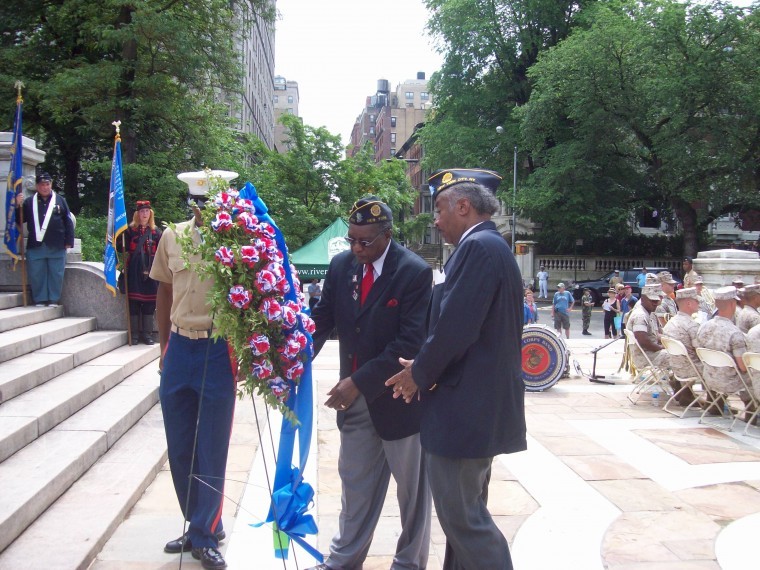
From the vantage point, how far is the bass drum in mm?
9281

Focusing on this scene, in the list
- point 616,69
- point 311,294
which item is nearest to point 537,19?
point 616,69

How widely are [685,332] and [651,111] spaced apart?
25.2m

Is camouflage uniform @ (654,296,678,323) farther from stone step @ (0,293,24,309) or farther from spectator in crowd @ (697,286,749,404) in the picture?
stone step @ (0,293,24,309)

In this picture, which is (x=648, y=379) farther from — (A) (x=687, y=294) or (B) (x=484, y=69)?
(B) (x=484, y=69)

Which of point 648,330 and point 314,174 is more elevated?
point 314,174

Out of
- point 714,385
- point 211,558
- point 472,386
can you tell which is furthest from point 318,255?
point 472,386

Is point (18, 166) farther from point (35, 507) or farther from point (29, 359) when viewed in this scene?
point (35, 507)

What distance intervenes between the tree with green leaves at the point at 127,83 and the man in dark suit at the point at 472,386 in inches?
619

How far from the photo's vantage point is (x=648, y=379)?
8.79 metres

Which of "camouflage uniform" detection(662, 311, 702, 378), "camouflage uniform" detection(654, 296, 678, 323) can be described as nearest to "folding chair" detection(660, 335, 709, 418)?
"camouflage uniform" detection(662, 311, 702, 378)

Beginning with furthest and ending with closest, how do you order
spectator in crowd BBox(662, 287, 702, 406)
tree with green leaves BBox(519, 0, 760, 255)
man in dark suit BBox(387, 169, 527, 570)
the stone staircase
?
tree with green leaves BBox(519, 0, 760, 255), spectator in crowd BBox(662, 287, 702, 406), the stone staircase, man in dark suit BBox(387, 169, 527, 570)

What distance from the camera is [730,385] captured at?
7.33m

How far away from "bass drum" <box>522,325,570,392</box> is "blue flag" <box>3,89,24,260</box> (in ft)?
22.5

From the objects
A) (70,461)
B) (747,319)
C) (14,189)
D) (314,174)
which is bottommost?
(70,461)
